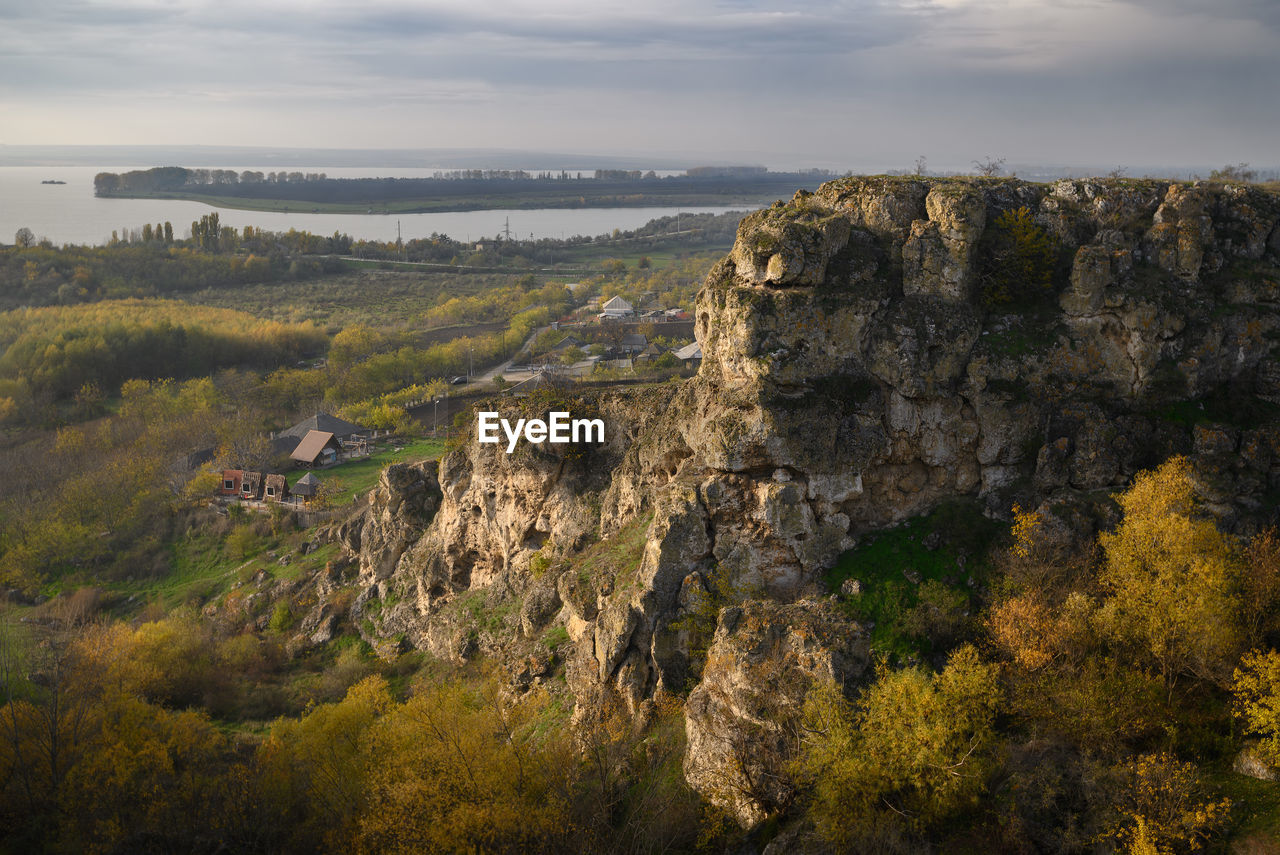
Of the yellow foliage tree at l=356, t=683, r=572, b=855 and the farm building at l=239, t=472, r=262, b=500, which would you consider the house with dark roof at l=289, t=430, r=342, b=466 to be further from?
the yellow foliage tree at l=356, t=683, r=572, b=855

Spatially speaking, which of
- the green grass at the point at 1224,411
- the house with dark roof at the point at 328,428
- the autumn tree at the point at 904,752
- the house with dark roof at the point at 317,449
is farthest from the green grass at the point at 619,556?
the house with dark roof at the point at 328,428

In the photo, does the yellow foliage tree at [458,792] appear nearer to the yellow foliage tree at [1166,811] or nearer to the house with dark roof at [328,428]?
the yellow foliage tree at [1166,811]

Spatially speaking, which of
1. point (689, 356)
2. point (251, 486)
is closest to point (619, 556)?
point (251, 486)

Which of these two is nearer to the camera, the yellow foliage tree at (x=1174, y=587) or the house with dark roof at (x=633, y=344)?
the yellow foliage tree at (x=1174, y=587)

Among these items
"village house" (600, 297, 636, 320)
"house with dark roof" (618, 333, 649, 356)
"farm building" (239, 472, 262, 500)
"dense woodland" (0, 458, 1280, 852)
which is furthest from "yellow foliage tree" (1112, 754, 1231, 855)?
"village house" (600, 297, 636, 320)

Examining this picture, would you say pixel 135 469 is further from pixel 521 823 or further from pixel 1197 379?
pixel 1197 379

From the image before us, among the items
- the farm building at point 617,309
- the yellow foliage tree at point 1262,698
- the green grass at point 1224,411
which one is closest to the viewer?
the yellow foliage tree at point 1262,698

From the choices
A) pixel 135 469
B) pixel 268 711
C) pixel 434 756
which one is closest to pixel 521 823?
pixel 434 756

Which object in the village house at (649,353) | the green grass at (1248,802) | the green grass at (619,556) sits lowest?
the green grass at (1248,802)
